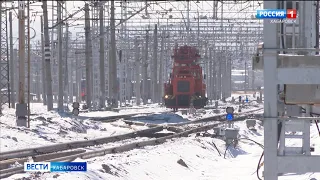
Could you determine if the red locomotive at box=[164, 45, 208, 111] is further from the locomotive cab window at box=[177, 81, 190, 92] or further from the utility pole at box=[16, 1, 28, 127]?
the utility pole at box=[16, 1, 28, 127]

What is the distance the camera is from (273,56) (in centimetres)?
771

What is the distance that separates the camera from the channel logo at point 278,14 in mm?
7402

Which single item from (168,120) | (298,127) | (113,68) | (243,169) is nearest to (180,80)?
(113,68)

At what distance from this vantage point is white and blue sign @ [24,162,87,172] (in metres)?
12.0

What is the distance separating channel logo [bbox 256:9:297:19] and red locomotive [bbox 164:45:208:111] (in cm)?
Answer: 3579

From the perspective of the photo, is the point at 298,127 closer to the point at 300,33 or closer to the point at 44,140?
the point at 300,33

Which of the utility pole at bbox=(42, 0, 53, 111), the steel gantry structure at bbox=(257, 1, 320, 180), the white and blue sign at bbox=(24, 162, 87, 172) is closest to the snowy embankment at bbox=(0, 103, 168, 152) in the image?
the white and blue sign at bbox=(24, 162, 87, 172)

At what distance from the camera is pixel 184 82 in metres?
43.9

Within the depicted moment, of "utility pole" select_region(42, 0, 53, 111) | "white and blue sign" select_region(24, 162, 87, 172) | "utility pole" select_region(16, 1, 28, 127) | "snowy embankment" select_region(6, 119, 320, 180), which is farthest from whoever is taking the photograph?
"utility pole" select_region(42, 0, 53, 111)

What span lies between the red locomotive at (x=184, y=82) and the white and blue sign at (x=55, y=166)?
3122 cm

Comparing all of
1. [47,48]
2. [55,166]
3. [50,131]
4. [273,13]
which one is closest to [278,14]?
[273,13]

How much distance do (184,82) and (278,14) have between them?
36355mm

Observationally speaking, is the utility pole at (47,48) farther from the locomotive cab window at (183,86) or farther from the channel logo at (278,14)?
the channel logo at (278,14)

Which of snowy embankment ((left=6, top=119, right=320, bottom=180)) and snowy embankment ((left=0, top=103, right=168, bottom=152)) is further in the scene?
snowy embankment ((left=0, top=103, right=168, bottom=152))
